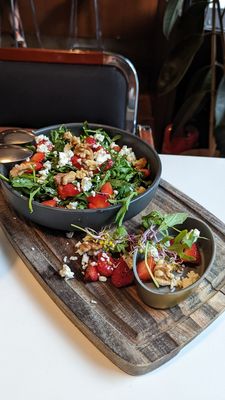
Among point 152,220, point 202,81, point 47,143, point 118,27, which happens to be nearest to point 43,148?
point 47,143

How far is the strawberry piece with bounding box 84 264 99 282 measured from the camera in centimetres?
77

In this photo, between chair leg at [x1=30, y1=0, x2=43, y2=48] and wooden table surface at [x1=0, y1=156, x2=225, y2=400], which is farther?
chair leg at [x1=30, y1=0, x2=43, y2=48]

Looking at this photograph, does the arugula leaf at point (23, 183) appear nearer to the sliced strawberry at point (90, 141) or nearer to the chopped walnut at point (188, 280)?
the sliced strawberry at point (90, 141)

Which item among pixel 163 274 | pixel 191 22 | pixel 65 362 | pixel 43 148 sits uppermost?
pixel 191 22

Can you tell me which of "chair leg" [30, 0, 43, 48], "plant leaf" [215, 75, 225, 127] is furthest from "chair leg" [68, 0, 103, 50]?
"plant leaf" [215, 75, 225, 127]

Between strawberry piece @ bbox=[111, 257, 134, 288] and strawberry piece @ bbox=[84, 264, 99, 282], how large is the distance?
0.03 metres

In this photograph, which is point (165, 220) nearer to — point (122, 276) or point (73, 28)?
point (122, 276)

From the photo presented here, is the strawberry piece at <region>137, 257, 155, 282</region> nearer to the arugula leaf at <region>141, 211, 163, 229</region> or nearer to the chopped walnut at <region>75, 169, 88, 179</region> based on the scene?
the arugula leaf at <region>141, 211, 163, 229</region>

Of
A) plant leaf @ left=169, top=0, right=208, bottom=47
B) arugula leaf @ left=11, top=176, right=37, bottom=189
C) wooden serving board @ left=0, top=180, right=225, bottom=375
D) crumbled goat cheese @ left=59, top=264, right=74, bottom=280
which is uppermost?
plant leaf @ left=169, top=0, right=208, bottom=47

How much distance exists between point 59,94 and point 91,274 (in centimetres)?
74

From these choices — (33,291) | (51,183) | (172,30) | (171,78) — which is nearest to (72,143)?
(51,183)

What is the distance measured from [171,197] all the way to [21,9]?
225 cm

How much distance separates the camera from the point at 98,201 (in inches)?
33.3

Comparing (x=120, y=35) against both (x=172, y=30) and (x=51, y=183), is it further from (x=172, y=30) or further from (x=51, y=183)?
(x=51, y=183)
